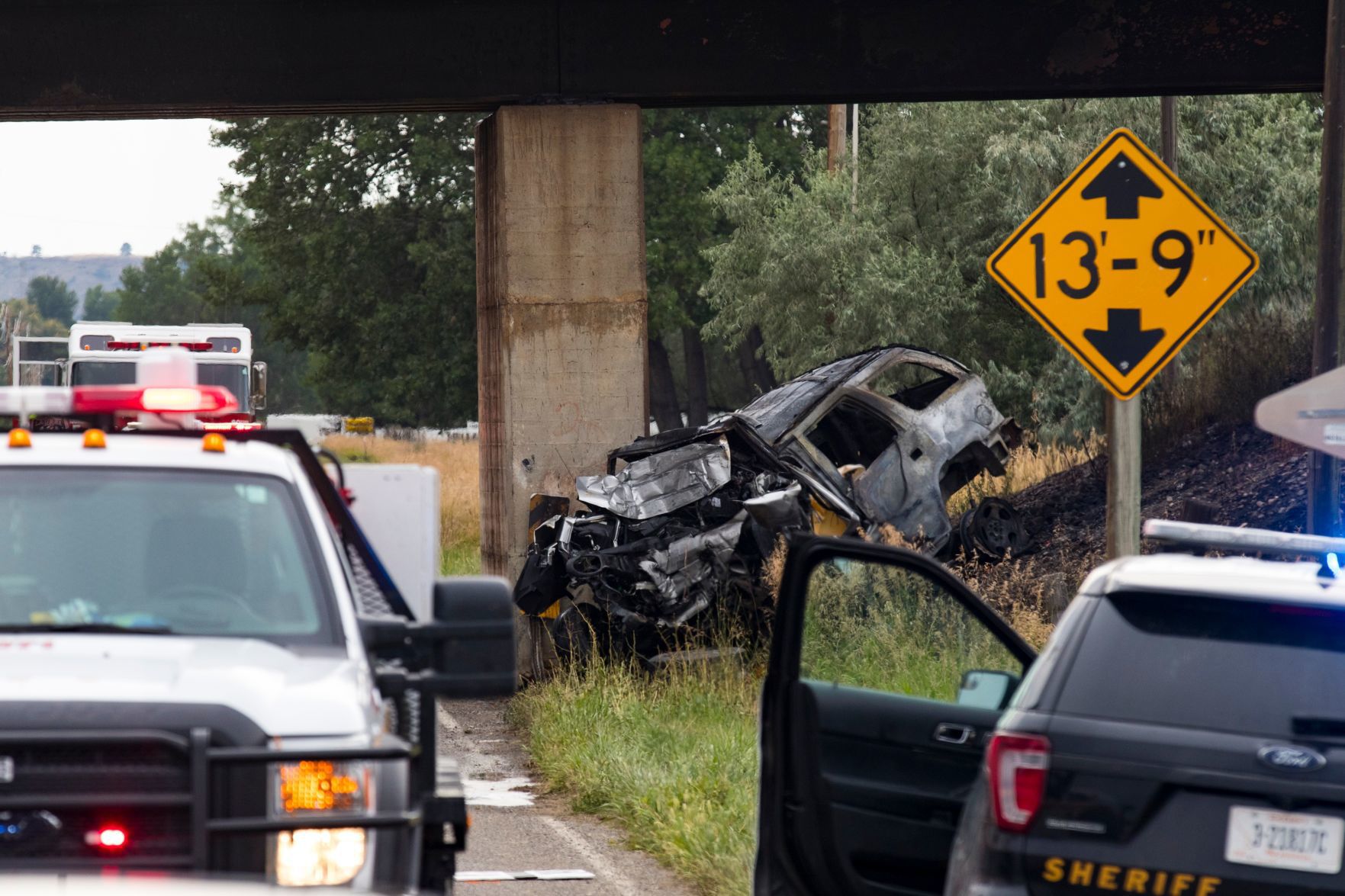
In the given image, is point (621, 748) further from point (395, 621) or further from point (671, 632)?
point (395, 621)

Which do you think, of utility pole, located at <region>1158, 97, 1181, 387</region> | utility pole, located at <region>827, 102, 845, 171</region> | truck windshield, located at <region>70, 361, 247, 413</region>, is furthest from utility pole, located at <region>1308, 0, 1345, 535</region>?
utility pole, located at <region>827, 102, 845, 171</region>

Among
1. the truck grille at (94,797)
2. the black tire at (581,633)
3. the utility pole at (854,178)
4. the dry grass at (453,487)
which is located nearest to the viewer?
the truck grille at (94,797)

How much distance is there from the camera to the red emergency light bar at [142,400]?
17.8ft

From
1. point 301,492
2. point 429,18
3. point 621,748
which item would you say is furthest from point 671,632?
point 301,492

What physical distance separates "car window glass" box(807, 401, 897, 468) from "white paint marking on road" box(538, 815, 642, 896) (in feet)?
20.8

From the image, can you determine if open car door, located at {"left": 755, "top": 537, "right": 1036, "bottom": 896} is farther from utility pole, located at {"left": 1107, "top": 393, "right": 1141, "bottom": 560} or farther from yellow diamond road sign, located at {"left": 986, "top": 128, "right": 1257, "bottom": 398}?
yellow diamond road sign, located at {"left": 986, "top": 128, "right": 1257, "bottom": 398}

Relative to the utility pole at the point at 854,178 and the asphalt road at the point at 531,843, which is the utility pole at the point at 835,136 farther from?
the asphalt road at the point at 531,843

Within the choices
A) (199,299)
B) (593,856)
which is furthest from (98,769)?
(199,299)

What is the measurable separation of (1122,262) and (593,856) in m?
3.53

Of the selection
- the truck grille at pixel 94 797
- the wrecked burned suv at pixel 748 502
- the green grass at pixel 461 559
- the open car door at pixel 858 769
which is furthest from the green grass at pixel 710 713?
the green grass at pixel 461 559

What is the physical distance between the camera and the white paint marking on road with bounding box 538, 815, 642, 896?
24.4ft

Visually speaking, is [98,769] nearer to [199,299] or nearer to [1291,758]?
[1291,758]

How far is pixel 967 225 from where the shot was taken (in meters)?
30.5

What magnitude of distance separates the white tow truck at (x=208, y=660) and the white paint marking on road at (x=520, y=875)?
221 cm
